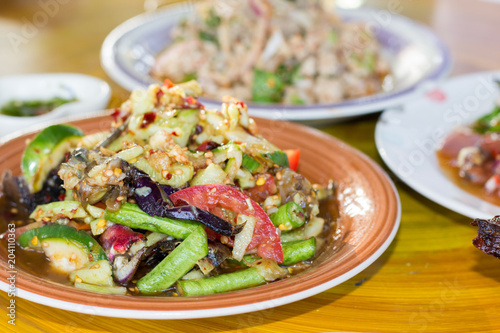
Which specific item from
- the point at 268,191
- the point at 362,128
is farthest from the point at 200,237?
the point at 362,128

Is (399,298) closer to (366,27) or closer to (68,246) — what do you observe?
(68,246)

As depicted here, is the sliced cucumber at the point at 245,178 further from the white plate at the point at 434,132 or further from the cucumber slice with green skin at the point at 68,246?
the white plate at the point at 434,132

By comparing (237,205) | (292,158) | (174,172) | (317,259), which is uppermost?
(174,172)

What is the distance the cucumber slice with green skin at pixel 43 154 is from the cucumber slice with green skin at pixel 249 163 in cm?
66

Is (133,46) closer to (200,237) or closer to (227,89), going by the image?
(227,89)

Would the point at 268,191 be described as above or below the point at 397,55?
above

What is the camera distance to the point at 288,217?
1.61 metres

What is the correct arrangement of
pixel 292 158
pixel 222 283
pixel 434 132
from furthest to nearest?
1. pixel 434 132
2. pixel 292 158
3. pixel 222 283

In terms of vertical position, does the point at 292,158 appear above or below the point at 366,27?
above

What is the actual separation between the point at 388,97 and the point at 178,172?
155 centimetres

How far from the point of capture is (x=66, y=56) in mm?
3875

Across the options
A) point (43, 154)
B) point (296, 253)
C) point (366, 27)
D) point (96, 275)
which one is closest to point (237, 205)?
point (296, 253)

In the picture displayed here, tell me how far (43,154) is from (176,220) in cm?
62

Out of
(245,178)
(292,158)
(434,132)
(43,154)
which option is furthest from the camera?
(434,132)
